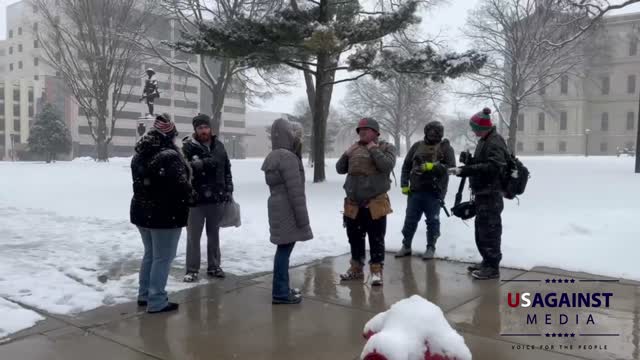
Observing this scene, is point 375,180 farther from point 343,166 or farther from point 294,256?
point 294,256

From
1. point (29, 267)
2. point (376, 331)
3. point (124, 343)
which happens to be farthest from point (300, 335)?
point (29, 267)

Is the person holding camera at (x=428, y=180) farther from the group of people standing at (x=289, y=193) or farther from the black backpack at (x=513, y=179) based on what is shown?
the black backpack at (x=513, y=179)

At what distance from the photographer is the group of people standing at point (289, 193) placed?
4.54 metres

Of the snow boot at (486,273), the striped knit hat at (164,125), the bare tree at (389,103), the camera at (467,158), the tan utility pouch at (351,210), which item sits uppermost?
the bare tree at (389,103)

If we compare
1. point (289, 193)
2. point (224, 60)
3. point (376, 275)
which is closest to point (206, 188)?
point (289, 193)

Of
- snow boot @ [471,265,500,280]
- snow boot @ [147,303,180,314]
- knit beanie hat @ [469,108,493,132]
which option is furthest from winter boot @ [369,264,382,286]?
snow boot @ [147,303,180,314]

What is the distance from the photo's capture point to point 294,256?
7.09 m

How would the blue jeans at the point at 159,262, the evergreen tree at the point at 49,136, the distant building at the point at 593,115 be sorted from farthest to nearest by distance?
1. the distant building at the point at 593,115
2. the evergreen tree at the point at 49,136
3. the blue jeans at the point at 159,262

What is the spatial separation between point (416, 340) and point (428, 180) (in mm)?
4471

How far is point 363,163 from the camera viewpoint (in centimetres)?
550

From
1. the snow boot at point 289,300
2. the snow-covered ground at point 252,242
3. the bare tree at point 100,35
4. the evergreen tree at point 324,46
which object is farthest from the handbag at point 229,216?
the bare tree at point 100,35

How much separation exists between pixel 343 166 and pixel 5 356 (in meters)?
3.52

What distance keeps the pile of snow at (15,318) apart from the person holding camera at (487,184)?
4372mm

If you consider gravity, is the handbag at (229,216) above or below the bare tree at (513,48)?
below
